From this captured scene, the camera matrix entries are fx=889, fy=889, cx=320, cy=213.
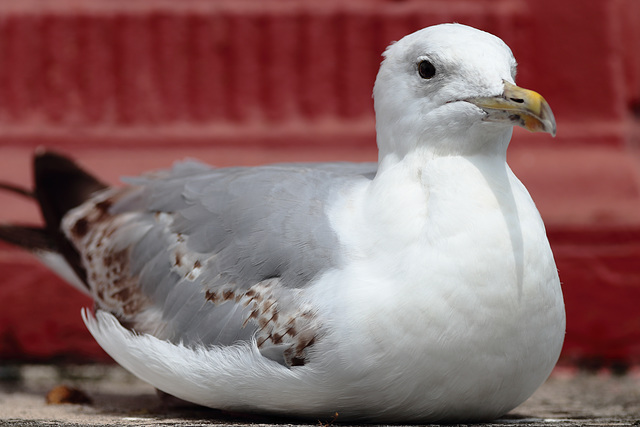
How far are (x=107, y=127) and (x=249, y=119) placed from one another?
2.43 feet

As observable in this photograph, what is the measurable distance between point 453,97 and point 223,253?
892 mm

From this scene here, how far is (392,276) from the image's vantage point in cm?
257

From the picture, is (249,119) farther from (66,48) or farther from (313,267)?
(313,267)

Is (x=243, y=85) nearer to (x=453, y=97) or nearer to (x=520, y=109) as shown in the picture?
(x=453, y=97)

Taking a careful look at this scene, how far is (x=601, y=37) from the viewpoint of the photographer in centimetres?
454

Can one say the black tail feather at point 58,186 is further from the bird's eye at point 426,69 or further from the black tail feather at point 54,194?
the bird's eye at point 426,69

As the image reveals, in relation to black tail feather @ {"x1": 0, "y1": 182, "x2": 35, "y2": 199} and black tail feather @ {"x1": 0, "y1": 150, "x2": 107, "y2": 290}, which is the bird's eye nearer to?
black tail feather @ {"x1": 0, "y1": 150, "x2": 107, "y2": 290}

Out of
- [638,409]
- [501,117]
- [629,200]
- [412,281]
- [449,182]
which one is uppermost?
[501,117]

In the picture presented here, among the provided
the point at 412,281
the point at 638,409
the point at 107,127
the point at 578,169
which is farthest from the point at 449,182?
the point at 107,127

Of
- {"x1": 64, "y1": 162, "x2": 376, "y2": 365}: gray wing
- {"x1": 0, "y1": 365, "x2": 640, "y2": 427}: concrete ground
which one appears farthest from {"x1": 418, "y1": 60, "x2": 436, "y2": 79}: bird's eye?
{"x1": 0, "y1": 365, "x2": 640, "y2": 427}: concrete ground

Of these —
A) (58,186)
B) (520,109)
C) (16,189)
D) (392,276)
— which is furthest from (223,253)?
(16,189)

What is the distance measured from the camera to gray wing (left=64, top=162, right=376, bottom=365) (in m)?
2.67

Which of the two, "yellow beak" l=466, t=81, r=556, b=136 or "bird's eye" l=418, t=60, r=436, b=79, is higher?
"bird's eye" l=418, t=60, r=436, b=79

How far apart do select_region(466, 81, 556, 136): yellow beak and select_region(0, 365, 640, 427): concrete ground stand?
971mm
